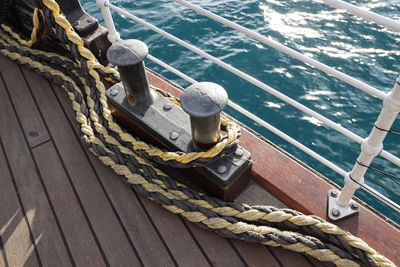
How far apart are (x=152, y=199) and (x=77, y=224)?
442mm

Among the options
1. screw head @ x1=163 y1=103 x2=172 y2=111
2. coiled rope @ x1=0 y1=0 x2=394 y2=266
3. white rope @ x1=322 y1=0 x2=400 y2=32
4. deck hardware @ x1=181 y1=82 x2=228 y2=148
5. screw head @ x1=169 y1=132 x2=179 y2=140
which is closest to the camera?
white rope @ x1=322 y1=0 x2=400 y2=32

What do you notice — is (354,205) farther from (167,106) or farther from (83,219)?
(83,219)

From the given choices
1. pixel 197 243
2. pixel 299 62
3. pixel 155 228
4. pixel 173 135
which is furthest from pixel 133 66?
pixel 299 62

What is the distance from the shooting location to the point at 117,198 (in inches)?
78.4

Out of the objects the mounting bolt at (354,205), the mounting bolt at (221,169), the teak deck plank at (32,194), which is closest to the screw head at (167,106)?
the mounting bolt at (221,169)

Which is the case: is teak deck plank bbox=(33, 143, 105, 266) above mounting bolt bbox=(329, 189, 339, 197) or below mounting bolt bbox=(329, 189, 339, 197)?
below

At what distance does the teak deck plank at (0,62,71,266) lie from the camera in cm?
180

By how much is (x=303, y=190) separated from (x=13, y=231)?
1654mm

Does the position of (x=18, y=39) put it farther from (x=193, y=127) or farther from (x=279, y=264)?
(x=279, y=264)

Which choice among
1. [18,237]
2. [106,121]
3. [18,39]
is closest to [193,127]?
[106,121]

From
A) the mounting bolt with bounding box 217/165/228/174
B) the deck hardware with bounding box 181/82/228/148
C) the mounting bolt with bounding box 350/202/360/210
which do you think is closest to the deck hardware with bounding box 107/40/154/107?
the deck hardware with bounding box 181/82/228/148

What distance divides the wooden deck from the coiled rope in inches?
3.5

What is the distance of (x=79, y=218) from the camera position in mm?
1912

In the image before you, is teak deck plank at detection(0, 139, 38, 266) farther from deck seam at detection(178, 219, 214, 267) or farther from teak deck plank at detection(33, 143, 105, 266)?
deck seam at detection(178, 219, 214, 267)
